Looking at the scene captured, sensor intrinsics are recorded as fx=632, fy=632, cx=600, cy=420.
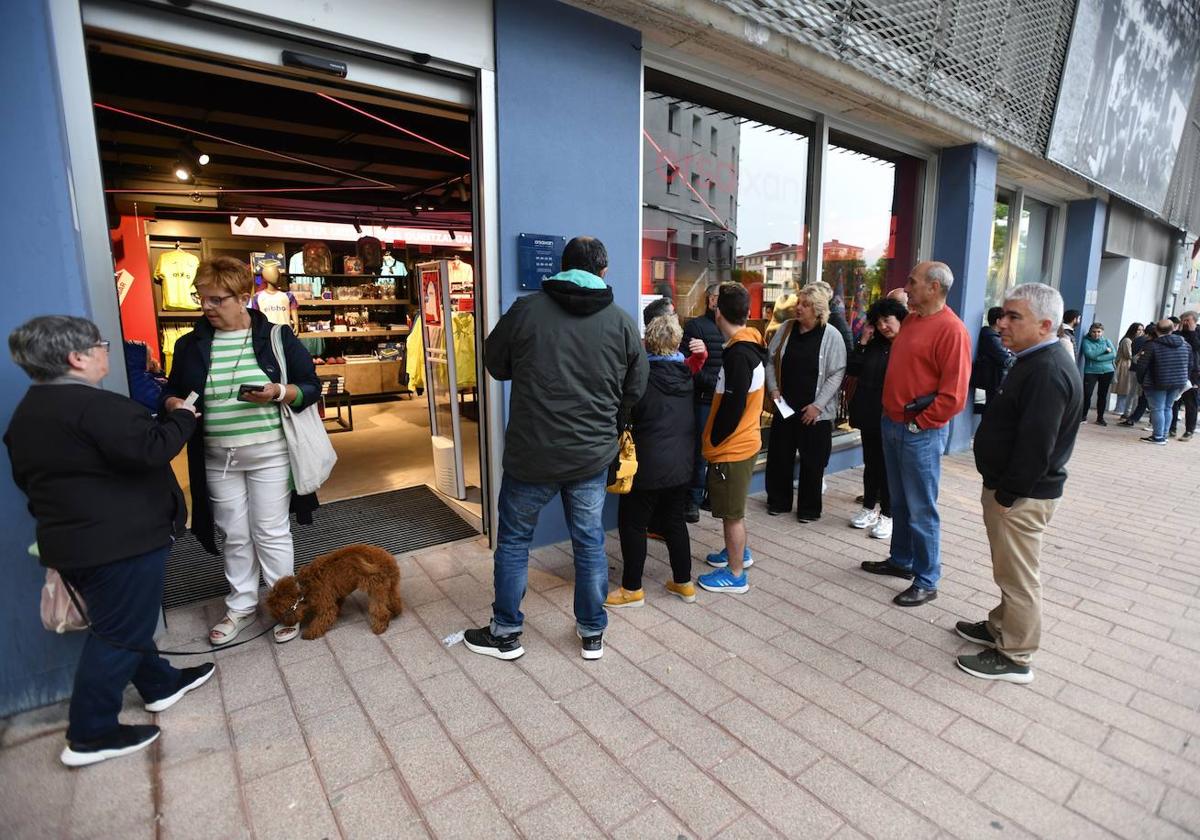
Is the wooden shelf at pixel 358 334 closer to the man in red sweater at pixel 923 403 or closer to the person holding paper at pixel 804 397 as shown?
the person holding paper at pixel 804 397

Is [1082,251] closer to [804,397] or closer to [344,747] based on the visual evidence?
[804,397]

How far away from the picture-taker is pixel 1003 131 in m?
6.39

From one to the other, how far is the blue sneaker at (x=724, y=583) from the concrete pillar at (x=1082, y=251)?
344 inches

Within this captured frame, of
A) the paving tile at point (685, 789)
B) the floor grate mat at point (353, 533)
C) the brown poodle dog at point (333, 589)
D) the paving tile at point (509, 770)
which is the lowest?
the paving tile at point (685, 789)

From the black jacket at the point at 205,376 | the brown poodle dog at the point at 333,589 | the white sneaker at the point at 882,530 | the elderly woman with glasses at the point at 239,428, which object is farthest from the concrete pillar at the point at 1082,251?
the elderly woman with glasses at the point at 239,428

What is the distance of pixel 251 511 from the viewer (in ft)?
9.98

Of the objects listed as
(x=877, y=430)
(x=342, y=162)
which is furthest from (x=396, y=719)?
(x=342, y=162)

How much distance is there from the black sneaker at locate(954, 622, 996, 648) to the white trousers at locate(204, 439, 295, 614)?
339 cm

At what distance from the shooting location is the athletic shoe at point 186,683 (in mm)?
2512

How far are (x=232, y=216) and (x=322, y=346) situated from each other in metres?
2.06

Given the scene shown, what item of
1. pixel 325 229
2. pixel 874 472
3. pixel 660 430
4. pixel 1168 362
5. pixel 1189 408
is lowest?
pixel 1189 408

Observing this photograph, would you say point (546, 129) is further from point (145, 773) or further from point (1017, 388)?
point (145, 773)

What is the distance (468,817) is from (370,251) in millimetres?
8391

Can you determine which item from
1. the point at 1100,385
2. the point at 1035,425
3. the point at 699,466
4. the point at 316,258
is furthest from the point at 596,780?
the point at 1100,385
